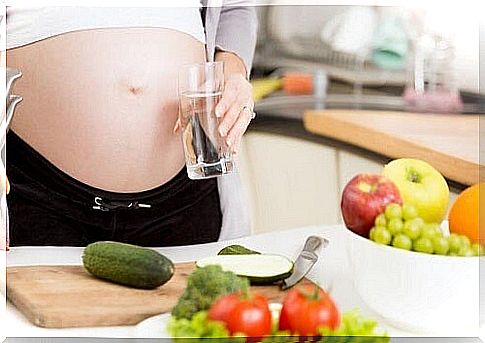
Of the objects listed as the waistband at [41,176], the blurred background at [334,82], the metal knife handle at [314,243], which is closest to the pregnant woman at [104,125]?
the waistband at [41,176]

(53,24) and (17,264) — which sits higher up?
(53,24)

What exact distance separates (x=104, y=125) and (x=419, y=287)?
407 millimetres

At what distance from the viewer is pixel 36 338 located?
62 cm

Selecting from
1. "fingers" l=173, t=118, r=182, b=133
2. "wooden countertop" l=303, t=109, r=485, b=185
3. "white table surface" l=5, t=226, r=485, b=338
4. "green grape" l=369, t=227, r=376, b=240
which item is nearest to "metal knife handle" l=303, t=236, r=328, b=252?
"white table surface" l=5, t=226, r=485, b=338

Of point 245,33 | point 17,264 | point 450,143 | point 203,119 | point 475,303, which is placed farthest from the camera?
point 450,143

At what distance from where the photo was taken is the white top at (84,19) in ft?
2.94

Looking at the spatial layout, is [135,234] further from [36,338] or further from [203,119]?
[36,338]

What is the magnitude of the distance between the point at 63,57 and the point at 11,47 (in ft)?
0.15

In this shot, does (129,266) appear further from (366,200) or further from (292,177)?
(292,177)

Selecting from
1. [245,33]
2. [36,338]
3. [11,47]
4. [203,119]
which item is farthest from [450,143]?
[36,338]

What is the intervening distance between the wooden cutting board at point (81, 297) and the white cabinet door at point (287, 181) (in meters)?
0.69

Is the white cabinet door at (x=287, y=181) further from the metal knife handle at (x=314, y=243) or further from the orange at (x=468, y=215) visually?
the orange at (x=468, y=215)

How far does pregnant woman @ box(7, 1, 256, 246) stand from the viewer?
895 mm

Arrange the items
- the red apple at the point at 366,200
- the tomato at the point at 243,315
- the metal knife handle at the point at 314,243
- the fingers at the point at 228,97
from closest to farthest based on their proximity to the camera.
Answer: the tomato at the point at 243,315 < the red apple at the point at 366,200 < the metal knife handle at the point at 314,243 < the fingers at the point at 228,97
